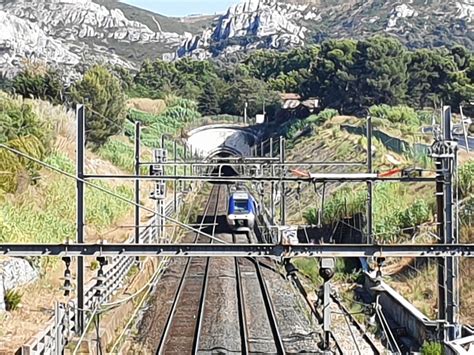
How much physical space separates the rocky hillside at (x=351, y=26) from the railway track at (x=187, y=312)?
124m

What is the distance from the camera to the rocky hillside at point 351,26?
14988 centimetres

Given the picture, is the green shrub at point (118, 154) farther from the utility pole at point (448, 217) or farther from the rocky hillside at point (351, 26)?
the rocky hillside at point (351, 26)

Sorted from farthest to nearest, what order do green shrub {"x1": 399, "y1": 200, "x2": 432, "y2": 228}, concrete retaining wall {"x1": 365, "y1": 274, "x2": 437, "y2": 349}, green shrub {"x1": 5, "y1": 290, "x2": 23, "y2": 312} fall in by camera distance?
green shrub {"x1": 399, "y1": 200, "x2": 432, "y2": 228}
green shrub {"x1": 5, "y1": 290, "x2": 23, "y2": 312}
concrete retaining wall {"x1": 365, "y1": 274, "x2": 437, "y2": 349}

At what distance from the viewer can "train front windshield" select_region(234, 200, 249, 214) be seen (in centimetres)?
3184

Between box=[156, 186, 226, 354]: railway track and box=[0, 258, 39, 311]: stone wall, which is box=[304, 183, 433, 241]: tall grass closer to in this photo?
box=[156, 186, 226, 354]: railway track

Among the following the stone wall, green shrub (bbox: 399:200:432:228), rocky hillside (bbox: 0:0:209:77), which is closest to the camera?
the stone wall

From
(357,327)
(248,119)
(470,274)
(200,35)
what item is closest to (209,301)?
(357,327)

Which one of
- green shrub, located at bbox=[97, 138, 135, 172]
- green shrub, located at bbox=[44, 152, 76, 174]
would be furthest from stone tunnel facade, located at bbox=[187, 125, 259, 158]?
green shrub, located at bbox=[44, 152, 76, 174]

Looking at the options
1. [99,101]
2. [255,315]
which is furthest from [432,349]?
[99,101]

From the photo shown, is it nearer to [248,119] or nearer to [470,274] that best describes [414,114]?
[248,119]

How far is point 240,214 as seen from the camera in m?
31.8

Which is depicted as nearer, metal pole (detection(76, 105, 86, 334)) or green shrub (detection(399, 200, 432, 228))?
metal pole (detection(76, 105, 86, 334))

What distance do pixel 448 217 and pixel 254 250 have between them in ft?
9.98

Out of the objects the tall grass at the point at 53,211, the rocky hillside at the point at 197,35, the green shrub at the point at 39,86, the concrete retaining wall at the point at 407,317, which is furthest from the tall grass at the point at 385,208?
the rocky hillside at the point at 197,35
